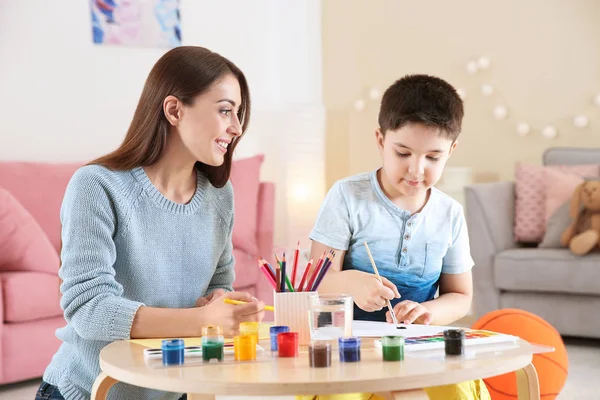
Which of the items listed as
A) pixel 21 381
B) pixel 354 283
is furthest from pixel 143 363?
pixel 21 381

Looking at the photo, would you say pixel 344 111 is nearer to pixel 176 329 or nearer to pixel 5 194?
pixel 5 194

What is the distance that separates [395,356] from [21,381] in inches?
101

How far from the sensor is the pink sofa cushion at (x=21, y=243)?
11.2 ft

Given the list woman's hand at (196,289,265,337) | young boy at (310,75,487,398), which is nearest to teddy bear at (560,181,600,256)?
young boy at (310,75,487,398)

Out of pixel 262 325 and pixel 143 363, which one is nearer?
pixel 143 363

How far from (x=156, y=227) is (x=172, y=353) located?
0.44 m

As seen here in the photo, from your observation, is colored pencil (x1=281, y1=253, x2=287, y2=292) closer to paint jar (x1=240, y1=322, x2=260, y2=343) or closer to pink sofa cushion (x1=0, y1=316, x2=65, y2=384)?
paint jar (x1=240, y1=322, x2=260, y2=343)

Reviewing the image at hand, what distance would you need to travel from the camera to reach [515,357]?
1.28 metres

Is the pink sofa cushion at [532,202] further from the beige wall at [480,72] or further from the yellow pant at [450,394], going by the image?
the yellow pant at [450,394]

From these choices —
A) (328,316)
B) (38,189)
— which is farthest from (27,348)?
(328,316)

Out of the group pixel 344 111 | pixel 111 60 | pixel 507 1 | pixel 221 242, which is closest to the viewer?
pixel 221 242

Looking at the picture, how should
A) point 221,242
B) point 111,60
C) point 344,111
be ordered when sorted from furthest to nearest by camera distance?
point 344,111
point 111,60
point 221,242

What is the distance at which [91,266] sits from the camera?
1510 millimetres

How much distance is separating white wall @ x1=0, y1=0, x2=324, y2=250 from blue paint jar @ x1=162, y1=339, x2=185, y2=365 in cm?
318
